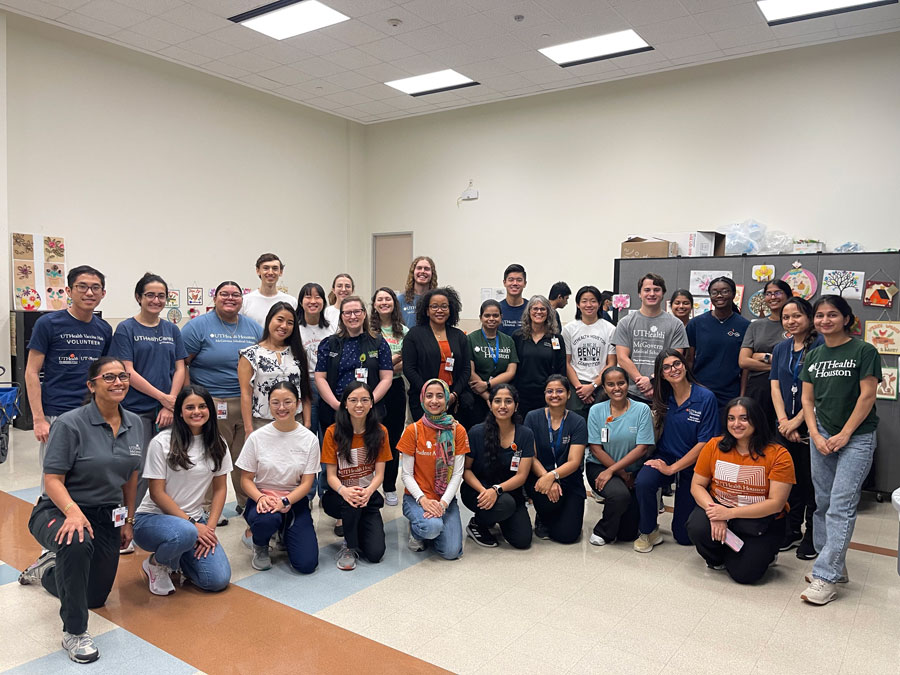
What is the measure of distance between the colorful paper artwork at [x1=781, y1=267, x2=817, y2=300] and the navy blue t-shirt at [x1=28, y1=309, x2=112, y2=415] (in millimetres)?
4849

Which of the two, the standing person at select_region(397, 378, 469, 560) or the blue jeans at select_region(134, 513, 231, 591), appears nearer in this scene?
the blue jeans at select_region(134, 513, 231, 591)

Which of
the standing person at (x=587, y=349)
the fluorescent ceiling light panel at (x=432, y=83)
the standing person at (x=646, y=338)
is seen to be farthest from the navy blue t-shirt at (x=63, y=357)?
the fluorescent ceiling light panel at (x=432, y=83)

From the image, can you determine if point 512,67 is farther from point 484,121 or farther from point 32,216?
point 32,216

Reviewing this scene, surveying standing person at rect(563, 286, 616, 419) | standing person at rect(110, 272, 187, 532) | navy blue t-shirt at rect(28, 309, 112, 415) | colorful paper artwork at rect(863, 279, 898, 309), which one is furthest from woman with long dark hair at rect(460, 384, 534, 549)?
colorful paper artwork at rect(863, 279, 898, 309)

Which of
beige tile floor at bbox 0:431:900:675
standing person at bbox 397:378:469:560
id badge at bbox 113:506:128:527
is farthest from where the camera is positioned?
standing person at bbox 397:378:469:560

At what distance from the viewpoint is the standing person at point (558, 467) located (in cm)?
386

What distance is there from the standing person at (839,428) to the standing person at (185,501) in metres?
2.82

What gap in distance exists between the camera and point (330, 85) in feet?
25.9

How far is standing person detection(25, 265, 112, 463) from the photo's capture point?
330 centimetres

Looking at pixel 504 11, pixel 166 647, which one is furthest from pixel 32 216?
pixel 166 647

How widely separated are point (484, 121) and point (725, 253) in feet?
13.0

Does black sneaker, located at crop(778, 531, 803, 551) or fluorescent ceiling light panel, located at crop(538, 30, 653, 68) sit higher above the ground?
fluorescent ceiling light panel, located at crop(538, 30, 653, 68)

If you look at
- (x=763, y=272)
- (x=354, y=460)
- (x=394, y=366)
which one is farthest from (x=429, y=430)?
(x=763, y=272)

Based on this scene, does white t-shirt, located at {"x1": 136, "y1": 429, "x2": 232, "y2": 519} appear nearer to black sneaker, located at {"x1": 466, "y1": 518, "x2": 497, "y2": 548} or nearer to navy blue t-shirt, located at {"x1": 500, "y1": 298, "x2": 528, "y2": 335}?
black sneaker, located at {"x1": 466, "y1": 518, "x2": 497, "y2": 548}
